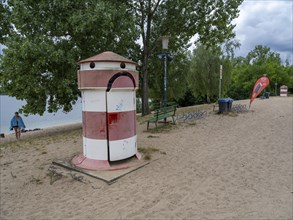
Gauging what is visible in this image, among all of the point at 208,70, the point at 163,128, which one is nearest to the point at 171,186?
the point at 163,128

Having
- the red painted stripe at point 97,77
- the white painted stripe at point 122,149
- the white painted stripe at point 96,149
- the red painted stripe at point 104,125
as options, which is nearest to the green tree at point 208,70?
the white painted stripe at point 122,149

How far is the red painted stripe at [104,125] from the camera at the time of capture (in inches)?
221

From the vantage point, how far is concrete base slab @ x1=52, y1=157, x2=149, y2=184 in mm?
5119

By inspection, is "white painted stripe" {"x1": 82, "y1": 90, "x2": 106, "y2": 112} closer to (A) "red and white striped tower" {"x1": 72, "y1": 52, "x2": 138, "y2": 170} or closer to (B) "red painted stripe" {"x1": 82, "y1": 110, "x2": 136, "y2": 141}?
(A) "red and white striped tower" {"x1": 72, "y1": 52, "x2": 138, "y2": 170}

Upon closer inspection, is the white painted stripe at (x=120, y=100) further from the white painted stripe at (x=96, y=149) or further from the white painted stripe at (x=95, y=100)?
the white painted stripe at (x=96, y=149)

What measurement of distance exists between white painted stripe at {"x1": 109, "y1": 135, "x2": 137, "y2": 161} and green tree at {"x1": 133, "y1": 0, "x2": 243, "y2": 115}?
1065 cm

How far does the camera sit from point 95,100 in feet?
18.4

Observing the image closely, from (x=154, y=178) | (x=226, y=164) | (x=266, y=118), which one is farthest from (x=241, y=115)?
(x=154, y=178)

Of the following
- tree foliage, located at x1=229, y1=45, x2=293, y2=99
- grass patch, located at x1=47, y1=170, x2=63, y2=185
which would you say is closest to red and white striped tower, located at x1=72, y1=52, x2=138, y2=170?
grass patch, located at x1=47, y1=170, x2=63, y2=185

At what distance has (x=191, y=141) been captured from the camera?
324 inches

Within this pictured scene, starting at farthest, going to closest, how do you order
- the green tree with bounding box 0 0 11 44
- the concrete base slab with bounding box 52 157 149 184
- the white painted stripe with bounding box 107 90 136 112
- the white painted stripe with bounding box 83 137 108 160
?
the green tree with bounding box 0 0 11 44, the white painted stripe with bounding box 83 137 108 160, the white painted stripe with bounding box 107 90 136 112, the concrete base slab with bounding box 52 157 149 184

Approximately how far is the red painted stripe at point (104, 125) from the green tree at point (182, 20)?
10.7m

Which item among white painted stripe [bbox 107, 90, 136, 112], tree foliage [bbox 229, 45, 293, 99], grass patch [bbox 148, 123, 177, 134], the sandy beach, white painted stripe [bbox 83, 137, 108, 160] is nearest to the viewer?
the sandy beach

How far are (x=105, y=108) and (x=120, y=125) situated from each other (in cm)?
54
